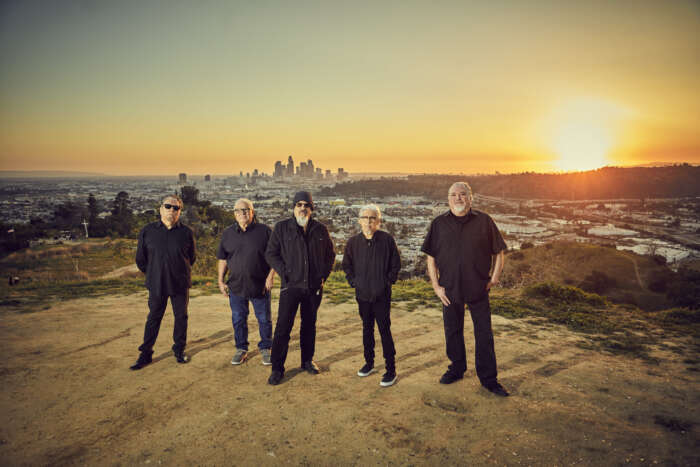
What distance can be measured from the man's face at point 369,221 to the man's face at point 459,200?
33.4 inches

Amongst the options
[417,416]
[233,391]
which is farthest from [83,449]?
[417,416]

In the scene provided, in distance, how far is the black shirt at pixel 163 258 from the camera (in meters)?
4.32

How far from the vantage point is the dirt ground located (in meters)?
2.79

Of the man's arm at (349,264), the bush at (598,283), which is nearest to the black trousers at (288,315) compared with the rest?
the man's arm at (349,264)

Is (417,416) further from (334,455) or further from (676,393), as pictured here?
(676,393)

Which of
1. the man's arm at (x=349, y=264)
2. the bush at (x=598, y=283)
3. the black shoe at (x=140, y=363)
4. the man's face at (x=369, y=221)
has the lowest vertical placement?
the bush at (x=598, y=283)

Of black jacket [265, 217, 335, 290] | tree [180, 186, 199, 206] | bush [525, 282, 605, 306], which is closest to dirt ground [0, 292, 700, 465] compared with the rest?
black jacket [265, 217, 335, 290]

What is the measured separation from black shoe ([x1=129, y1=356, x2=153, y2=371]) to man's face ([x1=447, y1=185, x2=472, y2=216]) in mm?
4330

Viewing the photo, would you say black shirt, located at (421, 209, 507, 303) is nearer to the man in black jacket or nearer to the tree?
the man in black jacket

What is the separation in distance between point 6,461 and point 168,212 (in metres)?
2.74

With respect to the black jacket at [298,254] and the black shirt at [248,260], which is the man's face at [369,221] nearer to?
the black jacket at [298,254]

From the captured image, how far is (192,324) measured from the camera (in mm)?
6258

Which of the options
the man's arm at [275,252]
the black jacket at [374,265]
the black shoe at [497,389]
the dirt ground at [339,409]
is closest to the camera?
the dirt ground at [339,409]

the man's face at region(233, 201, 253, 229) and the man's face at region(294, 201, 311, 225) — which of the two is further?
the man's face at region(233, 201, 253, 229)
